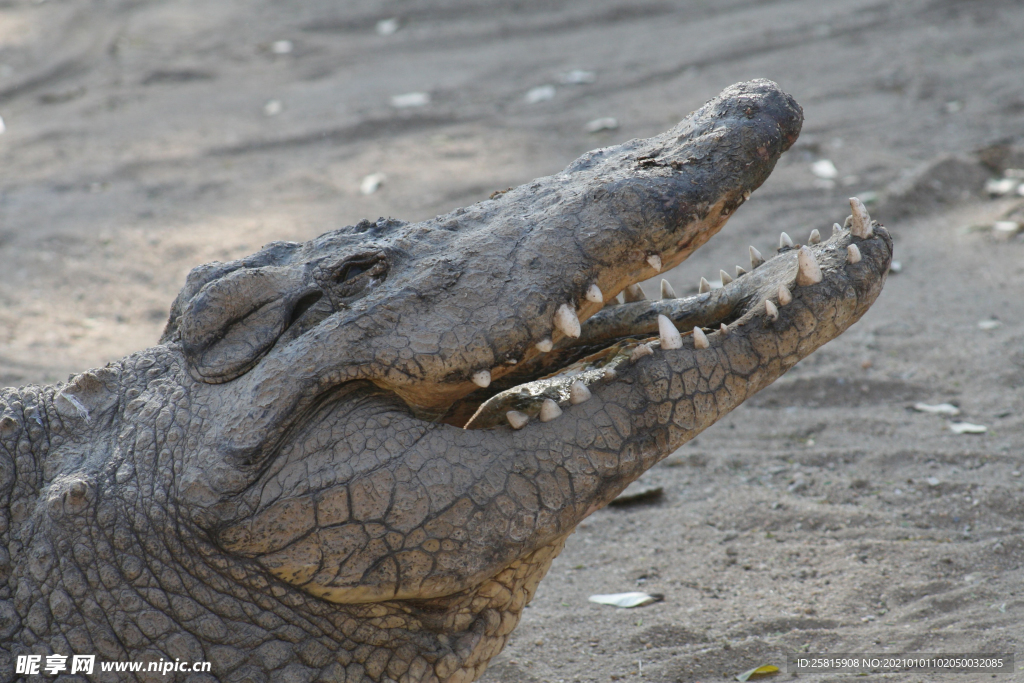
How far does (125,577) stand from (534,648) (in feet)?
4.82

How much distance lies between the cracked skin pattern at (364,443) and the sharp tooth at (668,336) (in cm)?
2

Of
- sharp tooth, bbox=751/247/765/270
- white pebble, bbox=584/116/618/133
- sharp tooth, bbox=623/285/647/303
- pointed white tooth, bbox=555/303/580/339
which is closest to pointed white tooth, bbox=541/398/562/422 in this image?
pointed white tooth, bbox=555/303/580/339

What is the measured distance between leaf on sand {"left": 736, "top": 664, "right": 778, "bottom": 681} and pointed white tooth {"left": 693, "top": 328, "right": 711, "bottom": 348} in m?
1.12

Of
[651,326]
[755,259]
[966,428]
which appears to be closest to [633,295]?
[651,326]

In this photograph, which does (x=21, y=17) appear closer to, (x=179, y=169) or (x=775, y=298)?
(x=179, y=169)

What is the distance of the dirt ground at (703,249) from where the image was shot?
310 cm

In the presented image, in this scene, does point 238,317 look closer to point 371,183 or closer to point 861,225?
point 861,225

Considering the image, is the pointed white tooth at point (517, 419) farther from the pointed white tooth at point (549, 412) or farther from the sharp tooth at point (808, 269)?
the sharp tooth at point (808, 269)

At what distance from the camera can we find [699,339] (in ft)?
7.71

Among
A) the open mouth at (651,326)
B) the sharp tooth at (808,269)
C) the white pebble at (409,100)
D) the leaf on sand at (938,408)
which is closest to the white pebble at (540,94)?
the white pebble at (409,100)

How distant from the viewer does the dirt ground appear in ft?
10.2

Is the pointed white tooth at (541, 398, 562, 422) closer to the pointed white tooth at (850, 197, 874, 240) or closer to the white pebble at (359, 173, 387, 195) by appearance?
the pointed white tooth at (850, 197, 874, 240)

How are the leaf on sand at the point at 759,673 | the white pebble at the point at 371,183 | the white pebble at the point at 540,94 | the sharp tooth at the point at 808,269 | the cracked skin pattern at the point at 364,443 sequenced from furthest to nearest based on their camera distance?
the white pebble at the point at 540,94, the white pebble at the point at 371,183, the leaf on sand at the point at 759,673, the sharp tooth at the point at 808,269, the cracked skin pattern at the point at 364,443

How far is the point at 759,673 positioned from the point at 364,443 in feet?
4.91
